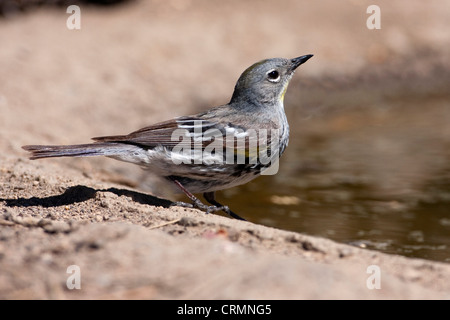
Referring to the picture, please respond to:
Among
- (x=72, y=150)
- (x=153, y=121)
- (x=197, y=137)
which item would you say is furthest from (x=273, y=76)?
(x=153, y=121)

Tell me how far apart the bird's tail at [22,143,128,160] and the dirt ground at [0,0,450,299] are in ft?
1.26

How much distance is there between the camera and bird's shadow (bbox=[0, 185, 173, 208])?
6465 mm

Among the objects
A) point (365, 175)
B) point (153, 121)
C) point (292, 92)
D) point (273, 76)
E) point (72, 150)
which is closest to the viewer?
point (72, 150)

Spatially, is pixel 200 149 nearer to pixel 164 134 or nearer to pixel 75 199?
pixel 164 134

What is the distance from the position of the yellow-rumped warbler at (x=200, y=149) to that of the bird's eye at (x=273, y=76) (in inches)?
23.9

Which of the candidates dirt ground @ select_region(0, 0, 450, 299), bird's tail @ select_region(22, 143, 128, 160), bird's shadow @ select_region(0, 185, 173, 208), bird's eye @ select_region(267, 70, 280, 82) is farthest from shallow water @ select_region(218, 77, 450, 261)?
bird's tail @ select_region(22, 143, 128, 160)

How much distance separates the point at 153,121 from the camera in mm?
10938

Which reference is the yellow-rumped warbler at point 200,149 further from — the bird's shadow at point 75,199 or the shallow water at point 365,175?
the shallow water at point 365,175

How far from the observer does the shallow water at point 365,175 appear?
25.6 ft

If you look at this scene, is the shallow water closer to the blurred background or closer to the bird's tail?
the blurred background

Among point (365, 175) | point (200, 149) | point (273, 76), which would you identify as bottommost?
point (365, 175)

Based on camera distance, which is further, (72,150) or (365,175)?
(365,175)

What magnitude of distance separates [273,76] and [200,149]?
1481mm
